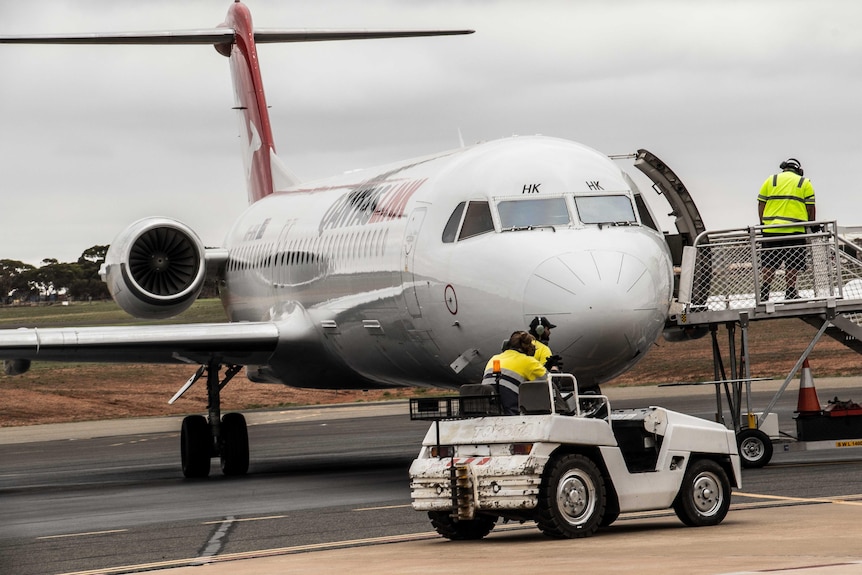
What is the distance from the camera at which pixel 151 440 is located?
35.5m

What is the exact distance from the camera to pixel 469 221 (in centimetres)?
1730

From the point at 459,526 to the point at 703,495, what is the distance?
80.0 inches

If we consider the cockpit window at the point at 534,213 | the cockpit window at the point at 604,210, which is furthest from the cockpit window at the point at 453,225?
the cockpit window at the point at 604,210

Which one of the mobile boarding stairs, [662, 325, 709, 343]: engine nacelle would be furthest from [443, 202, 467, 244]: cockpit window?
[662, 325, 709, 343]: engine nacelle

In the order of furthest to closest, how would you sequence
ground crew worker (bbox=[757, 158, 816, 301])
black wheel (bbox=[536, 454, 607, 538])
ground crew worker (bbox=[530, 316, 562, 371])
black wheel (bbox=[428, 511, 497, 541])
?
ground crew worker (bbox=[757, 158, 816, 301])
ground crew worker (bbox=[530, 316, 562, 371])
black wheel (bbox=[428, 511, 497, 541])
black wheel (bbox=[536, 454, 607, 538])

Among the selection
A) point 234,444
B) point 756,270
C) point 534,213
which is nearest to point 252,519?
point 534,213

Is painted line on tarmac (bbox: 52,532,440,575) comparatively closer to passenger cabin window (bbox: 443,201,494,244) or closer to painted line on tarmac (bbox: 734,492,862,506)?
painted line on tarmac (bbox: 734,492,862,506)

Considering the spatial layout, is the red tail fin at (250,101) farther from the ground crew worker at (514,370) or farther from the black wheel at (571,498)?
the black wheel at (571,498)

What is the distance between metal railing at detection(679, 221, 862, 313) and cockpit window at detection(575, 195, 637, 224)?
2.49 m

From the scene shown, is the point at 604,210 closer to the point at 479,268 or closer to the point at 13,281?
Answer: the point at 479,268

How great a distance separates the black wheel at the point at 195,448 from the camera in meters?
23.4

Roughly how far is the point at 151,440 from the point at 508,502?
2431 cm

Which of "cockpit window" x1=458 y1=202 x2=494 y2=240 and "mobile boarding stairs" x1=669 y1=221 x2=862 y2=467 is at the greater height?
"cockpit window" x1=458 y1=202 x2=494 y2=240

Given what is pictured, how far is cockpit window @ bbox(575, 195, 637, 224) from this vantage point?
1681 cm
